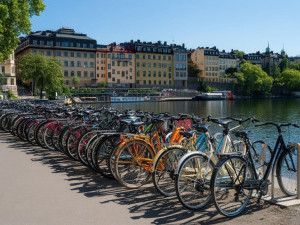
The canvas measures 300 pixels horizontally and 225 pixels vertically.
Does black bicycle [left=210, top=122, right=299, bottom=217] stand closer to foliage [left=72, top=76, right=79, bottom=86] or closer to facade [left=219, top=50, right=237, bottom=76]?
foliage [left=72, top=76, right=79, bottom=86]

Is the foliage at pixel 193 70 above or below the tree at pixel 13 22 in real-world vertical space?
above

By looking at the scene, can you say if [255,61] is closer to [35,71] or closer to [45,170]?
[35,71]

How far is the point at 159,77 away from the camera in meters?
123

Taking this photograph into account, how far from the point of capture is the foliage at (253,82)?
404ft

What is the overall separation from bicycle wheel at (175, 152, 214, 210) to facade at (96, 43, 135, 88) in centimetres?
10507

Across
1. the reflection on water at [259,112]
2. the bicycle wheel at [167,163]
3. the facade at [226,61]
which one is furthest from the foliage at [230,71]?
the bicycle wheel at [167,163]

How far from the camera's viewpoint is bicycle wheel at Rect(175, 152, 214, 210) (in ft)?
18.6

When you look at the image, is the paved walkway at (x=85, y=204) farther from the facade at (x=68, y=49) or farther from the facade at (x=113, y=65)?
the facade at (x=113, y=65)

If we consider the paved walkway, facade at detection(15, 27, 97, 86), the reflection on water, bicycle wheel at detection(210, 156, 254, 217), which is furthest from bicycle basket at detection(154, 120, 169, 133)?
facade at detection(15, 27, 97, 86)

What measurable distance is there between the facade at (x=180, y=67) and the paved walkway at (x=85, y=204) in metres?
118

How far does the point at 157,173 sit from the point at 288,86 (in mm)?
141801

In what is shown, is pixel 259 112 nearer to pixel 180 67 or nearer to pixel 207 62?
pixel 180 67

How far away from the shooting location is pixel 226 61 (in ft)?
495

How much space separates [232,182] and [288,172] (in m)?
1.44
